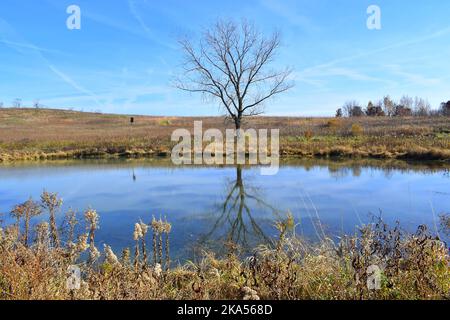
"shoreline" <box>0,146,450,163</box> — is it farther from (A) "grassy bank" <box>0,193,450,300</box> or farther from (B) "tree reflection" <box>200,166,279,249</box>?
(A) "grassy bank" <box>0,193,450,300</box>

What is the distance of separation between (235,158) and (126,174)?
20.5 feet

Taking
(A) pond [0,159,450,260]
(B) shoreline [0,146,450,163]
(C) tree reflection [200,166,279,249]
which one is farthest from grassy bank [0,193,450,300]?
(B) shoreline [0,146,450,163]

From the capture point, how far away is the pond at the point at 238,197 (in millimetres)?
6469

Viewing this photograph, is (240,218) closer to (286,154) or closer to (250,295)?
(250,295)

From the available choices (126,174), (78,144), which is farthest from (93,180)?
(78,144)

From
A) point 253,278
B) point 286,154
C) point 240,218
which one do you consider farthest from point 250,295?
point 286,154

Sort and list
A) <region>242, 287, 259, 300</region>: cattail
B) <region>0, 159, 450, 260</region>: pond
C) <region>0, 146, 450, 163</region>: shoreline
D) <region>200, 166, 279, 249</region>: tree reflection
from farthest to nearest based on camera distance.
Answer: <region>0, 146, 450, 163</region>: shoreline, <region>0, 159, 450, 260</region>: pond, <region>200, 166, 279, 249</region>: tree reflection, <region>242, 287, 259, 300</region>: cattail

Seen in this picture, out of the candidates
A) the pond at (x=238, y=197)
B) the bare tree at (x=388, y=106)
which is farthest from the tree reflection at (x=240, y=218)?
the bare tree at (x=388, y=106)

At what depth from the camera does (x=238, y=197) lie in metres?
9.59

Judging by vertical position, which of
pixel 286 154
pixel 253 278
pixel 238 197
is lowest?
pixel 238 197

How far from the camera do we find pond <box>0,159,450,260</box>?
6.47 meters

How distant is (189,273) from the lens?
14.3 ft
